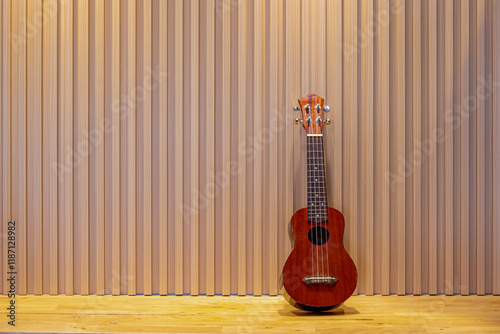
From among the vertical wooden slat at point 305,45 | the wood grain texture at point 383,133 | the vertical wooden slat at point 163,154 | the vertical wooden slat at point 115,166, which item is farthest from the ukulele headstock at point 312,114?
the vertical wooden slat at point 115,166

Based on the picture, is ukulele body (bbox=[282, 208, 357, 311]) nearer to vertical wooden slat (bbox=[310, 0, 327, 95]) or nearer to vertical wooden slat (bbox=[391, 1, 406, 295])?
vertical wooden slat (bbox=[391, 1, 406, 295])

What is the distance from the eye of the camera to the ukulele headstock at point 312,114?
2.46 metres

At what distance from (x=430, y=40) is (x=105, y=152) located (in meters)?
1.93

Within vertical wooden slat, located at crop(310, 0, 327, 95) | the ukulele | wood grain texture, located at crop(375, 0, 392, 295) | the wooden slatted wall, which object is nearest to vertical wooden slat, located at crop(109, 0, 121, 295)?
the wooden slatted wall

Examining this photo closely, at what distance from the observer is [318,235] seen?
7.89 ft

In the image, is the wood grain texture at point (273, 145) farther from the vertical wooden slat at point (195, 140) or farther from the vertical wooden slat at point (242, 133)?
the vertical wooden slat at point (195, 140)

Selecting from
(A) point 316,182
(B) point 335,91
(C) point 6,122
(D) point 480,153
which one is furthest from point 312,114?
(C) point 6,122

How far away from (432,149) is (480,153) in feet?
0.89

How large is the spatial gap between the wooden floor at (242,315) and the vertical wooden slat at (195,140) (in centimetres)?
20

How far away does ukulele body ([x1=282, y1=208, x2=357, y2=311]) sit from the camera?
2.34 m

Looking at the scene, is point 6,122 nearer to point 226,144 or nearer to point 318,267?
point 226,144

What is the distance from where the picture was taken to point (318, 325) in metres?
2.23

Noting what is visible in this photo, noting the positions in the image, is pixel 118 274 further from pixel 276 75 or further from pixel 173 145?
pixel 276 75

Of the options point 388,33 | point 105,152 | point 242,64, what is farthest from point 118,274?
point 388,33
